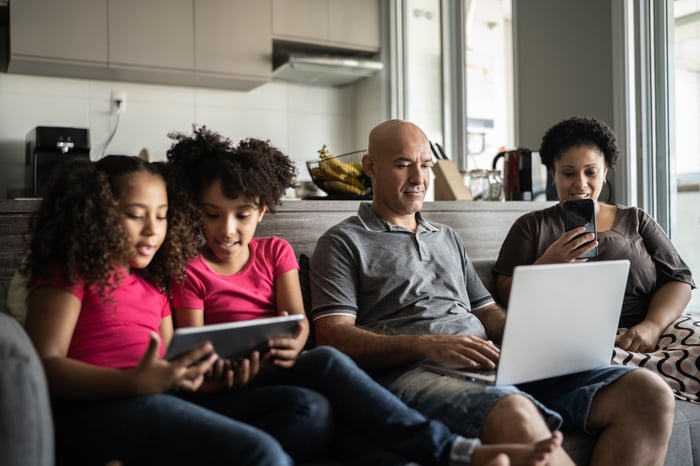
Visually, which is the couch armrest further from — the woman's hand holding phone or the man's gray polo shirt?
the woman's hand holding phone

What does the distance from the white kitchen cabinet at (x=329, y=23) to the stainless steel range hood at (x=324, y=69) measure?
110 millimetres

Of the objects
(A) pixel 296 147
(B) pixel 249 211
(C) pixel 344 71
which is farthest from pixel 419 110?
(B) pixel 249 211

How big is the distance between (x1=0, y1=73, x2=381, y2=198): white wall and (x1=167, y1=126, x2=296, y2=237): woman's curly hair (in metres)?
2.46

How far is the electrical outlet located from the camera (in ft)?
12.9

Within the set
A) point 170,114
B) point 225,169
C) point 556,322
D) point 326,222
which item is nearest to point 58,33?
point 170,114

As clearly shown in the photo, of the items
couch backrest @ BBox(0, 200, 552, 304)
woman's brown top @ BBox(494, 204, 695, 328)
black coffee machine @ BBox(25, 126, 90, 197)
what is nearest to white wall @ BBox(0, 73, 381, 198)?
black coffee machine @ BBox(25, 126, 90, 197)

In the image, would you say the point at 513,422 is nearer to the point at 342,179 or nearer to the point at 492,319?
the point at 492,319

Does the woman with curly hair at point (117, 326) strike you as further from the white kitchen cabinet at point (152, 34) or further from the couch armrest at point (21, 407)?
the white kitchen cabinet at point (152, 34)

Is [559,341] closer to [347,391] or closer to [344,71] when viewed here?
[347,391]

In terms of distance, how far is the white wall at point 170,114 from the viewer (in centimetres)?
375

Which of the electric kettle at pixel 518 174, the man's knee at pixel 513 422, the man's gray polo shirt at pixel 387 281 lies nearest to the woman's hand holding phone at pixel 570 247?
the man's gray polo shirt at pixel 387 281

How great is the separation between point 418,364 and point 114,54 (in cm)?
274

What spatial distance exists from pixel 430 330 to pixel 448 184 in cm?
109

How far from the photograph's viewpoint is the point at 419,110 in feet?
13.6
